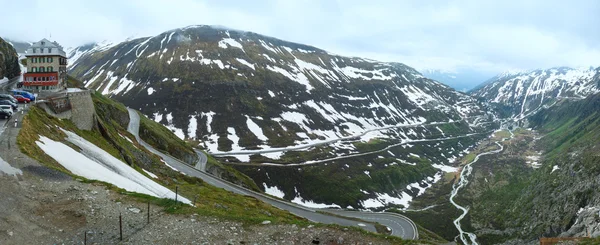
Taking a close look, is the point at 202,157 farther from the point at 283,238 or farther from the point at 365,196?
the point at 283,238

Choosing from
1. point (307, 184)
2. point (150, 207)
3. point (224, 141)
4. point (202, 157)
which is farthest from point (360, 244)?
point (224, 141)

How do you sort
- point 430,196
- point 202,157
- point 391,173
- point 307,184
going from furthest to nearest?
point 391,173
point 430,196
point 307,184
point 202,157

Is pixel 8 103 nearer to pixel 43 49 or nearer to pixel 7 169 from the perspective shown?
pixel 7 169

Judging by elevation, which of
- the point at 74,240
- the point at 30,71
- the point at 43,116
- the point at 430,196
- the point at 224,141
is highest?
the point at 30,71

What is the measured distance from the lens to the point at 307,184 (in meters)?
151

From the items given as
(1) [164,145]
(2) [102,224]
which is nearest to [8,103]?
(2) [102,224]

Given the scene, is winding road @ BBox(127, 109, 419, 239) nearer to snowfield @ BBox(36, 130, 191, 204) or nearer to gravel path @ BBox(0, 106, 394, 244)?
snowfield @ BBox(36, 130, 191, 204)

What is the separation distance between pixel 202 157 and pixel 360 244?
103m

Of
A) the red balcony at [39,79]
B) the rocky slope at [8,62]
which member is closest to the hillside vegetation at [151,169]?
the red balcony at [39,79]

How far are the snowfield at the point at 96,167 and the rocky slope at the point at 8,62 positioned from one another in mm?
53343

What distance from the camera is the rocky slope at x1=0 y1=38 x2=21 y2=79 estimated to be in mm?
79031

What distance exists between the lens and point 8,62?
8188cm

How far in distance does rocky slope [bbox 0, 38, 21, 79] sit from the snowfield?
53343mm

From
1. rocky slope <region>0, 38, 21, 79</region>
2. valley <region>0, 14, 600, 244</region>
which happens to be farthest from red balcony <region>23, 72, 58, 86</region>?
rocky slope <region>0, 38, 21, 79</region>
